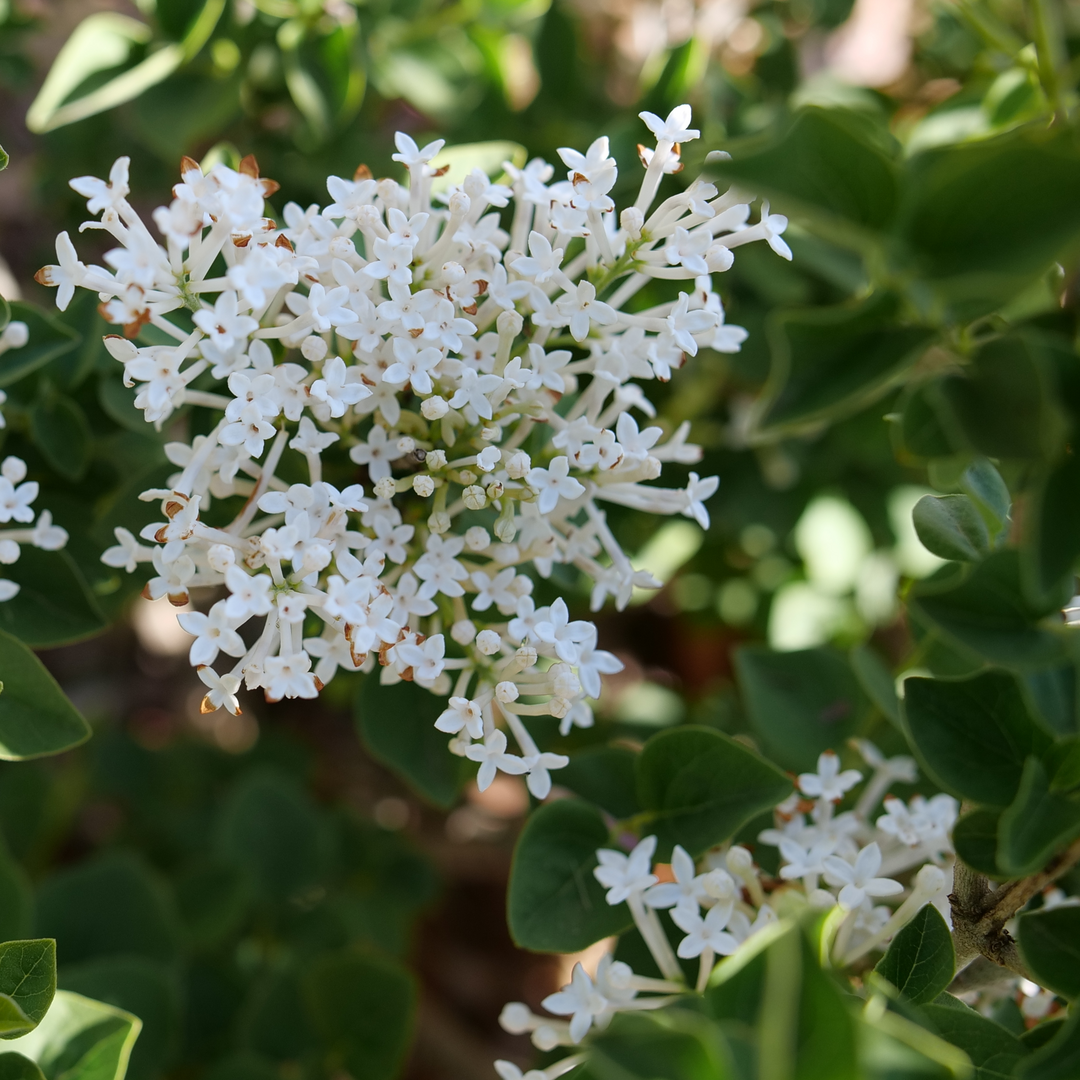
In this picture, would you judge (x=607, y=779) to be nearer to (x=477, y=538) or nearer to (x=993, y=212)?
(x=477, y=538)

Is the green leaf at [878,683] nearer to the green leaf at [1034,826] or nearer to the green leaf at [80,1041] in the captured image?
the green leaf at [1034,826]

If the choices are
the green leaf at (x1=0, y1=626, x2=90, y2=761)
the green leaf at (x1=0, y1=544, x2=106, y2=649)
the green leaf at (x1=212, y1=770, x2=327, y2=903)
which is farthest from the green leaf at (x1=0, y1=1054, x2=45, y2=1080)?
the green leaf at (x1=212, y1=770, x2=327, y2=903)

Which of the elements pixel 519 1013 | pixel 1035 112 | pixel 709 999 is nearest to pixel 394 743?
pixel 519 1013

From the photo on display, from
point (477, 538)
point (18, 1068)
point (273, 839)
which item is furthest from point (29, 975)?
point (273, 839)

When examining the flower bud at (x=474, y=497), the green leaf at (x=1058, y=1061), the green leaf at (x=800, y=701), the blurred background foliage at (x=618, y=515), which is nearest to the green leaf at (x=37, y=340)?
the blurred background foliage at (x=618, y=515)

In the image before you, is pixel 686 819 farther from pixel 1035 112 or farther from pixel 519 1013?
pixel 1035 112

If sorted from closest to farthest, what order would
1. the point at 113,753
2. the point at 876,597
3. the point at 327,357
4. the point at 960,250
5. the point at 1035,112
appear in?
the point at 960,250 → the point at 327,357 → the point at 1035,112 → the point at 876,597 → the point at 113,753

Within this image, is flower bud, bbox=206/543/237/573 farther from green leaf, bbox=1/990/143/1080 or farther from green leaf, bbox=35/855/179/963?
green leaf, bbox=35/855/179/963
